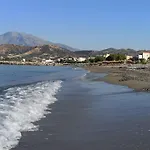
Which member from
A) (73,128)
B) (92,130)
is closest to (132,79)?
(73,128)

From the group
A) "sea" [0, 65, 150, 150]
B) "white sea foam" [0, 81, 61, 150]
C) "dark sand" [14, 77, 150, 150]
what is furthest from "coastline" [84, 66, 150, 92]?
"white sea foam" [0, 81, 61, 150]

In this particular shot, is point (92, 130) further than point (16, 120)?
No

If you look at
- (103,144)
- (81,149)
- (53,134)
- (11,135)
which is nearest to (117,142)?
(103,144)

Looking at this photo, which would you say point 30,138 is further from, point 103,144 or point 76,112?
point 76,112

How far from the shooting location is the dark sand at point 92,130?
10.1 m

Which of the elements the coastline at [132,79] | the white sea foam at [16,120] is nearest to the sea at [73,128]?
the white sea foam at [16,120]

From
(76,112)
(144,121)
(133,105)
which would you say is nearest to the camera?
(144,121)

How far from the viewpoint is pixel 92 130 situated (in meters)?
12.4

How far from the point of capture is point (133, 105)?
763 inches

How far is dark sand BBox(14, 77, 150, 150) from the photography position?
33.0 feet

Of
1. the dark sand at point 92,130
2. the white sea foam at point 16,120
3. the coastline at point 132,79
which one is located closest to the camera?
the dark sand at point 92,130

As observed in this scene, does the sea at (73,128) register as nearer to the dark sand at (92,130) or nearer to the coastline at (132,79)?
the dark sand at (92,130)

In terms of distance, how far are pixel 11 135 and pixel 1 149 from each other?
5.60 ft

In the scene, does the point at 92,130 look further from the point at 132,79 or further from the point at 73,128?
the point at 132,79
